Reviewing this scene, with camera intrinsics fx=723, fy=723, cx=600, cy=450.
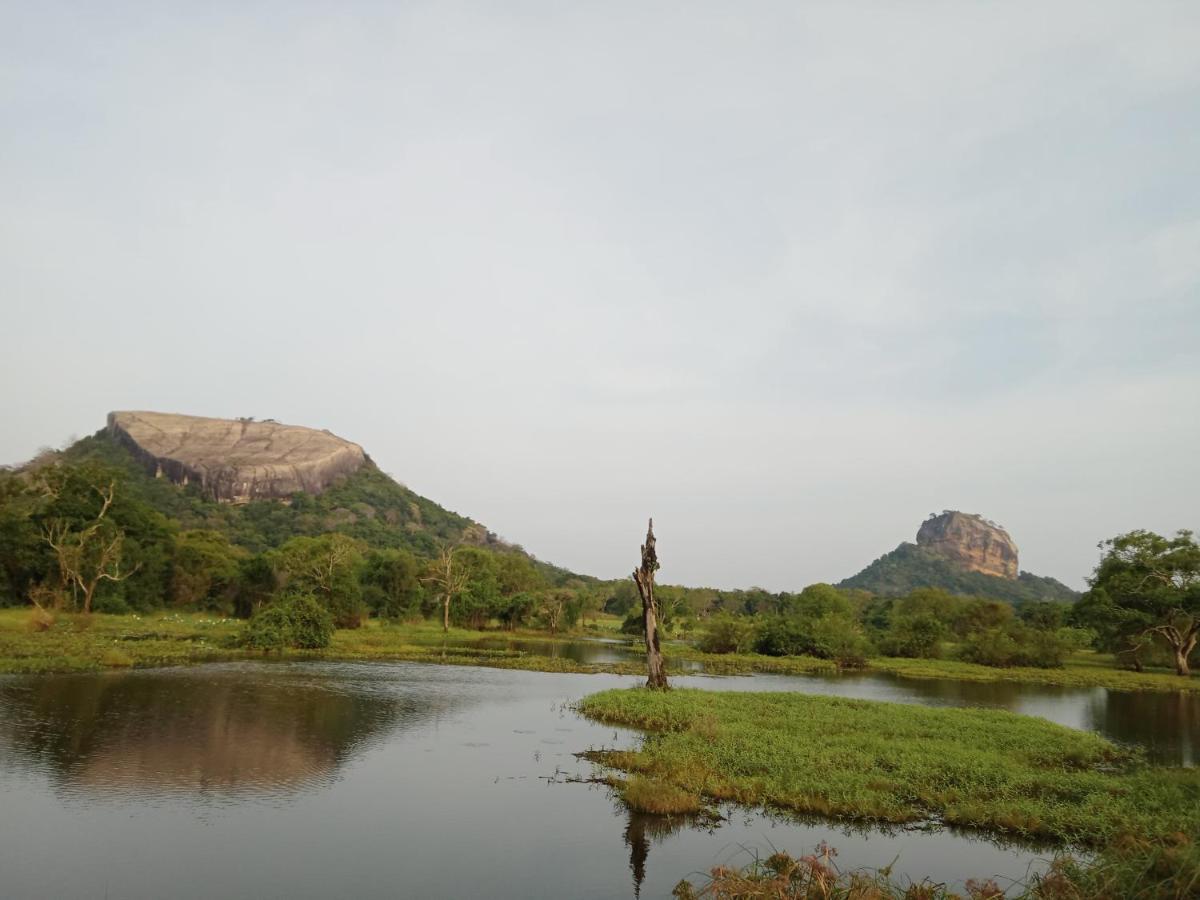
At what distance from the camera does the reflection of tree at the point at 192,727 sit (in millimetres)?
18047

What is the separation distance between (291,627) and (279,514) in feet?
410

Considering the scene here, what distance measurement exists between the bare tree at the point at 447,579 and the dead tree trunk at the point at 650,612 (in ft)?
132

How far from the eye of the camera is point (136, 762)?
737 inches

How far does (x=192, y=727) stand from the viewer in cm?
2291

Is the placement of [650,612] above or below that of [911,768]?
above

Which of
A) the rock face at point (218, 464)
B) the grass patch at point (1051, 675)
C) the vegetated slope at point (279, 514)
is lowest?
the grass patch at point (1051, 675)

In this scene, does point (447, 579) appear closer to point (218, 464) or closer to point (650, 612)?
point (650, 612)

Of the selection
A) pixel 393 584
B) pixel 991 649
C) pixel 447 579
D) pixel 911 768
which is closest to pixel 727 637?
pixel 991 649

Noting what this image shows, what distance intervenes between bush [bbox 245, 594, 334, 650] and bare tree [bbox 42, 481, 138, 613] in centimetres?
1429

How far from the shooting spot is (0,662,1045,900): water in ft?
42.1

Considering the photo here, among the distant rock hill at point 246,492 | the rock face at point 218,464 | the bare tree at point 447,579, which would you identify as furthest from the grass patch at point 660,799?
the rock face at point 218,464

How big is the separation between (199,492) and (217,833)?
183m

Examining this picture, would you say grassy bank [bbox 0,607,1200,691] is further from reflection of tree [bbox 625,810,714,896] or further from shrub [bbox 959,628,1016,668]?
reflection of tree [bbox 625,810,714,896]

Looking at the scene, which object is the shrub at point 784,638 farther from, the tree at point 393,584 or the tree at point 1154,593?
the tree at point 393,584
